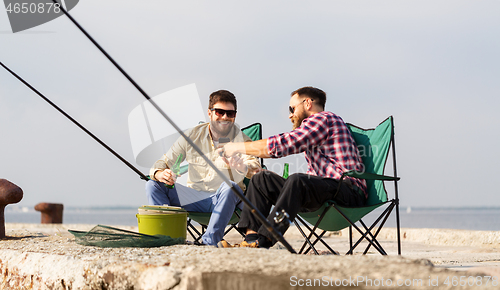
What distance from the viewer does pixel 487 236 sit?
4.71 meters

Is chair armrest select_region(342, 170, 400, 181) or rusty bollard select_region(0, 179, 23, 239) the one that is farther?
rusty bollard select_region(0, 179, 23, 239)

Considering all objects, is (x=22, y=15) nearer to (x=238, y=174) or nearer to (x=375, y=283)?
(x=238, y=174)

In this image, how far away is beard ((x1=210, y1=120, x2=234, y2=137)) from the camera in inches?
117

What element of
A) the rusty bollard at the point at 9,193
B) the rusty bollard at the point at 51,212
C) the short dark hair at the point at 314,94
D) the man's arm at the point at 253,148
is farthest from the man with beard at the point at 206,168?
the rusty bollard at the point at 51,212

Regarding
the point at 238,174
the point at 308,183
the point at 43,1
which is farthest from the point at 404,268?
the point at 43,1

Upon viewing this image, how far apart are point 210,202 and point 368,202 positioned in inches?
43.0

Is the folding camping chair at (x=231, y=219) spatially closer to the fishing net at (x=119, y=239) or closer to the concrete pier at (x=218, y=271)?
the fishing net at (x=119, y=239)

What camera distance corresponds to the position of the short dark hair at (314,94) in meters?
2.79

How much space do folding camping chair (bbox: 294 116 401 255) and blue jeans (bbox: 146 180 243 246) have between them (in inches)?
17.1

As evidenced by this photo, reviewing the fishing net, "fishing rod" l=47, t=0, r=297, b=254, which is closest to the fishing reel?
"fishing rod" l=47, t=0, r=297, b=254

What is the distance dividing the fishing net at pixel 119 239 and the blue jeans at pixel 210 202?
0.21 m

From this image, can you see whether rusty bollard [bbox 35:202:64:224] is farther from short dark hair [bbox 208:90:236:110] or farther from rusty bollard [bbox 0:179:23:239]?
short dark hair [bbox 208:90:236:110]

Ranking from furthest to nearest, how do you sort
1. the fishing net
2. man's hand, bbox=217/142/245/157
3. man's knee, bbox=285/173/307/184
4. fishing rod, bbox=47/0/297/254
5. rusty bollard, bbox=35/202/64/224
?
rusty bollard, bbox=35/202/64/224
man's hand, bbox=217/142/245/157
man's knee, bbox=285/173/307/184
the fishing net
fishing rod, bbox=47/0/297/254

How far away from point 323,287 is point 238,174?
1.71 m
